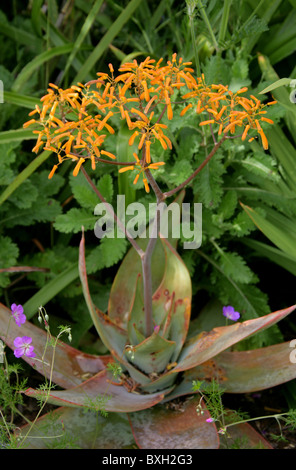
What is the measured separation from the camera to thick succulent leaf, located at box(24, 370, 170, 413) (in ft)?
3.66

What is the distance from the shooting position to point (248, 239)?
1.52 m

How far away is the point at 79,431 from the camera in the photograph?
4.01 ft

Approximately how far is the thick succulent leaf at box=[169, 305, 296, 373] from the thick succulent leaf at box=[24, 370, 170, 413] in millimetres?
101

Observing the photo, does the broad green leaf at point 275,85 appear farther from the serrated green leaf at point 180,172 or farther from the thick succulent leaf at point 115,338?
the thick succulent leaf at point 115,338

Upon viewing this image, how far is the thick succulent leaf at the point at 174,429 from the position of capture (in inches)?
45.5

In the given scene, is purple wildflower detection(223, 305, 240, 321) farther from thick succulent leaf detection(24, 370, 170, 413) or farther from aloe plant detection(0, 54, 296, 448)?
thick succulent leaf detection(24, 370, 170, 413)

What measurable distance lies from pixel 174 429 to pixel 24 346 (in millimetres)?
377

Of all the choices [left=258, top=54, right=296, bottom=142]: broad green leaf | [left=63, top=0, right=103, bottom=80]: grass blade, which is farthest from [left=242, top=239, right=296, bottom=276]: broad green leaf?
[left=63, top=0, right=103, bottom=80]: grass blade

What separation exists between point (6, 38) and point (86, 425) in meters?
1.47

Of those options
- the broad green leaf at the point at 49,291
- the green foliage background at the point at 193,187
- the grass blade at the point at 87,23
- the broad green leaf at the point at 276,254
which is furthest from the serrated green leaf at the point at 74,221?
the grass blade at the point at 87,23

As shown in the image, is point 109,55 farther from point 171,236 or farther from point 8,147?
point 171,236

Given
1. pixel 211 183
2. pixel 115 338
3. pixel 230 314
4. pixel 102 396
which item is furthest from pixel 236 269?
pixel 102 396

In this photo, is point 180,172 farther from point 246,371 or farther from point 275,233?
point 246,371
